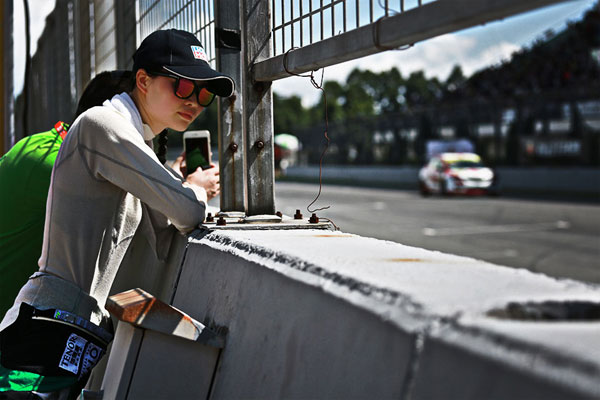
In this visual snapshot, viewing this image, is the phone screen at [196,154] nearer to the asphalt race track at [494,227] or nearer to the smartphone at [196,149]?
the smartphone at [196,149]

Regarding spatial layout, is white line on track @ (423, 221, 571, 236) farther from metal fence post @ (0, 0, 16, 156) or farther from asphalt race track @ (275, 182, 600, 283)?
metal fence post @ (0, 0, 16, 156)

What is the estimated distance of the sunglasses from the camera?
8.72 feet

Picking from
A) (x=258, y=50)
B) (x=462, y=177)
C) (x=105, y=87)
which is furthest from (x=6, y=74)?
(x=462, y=177)

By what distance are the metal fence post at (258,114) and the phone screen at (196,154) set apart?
0.32 metres

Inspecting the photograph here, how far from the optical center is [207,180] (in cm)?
305

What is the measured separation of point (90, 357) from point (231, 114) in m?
1.22

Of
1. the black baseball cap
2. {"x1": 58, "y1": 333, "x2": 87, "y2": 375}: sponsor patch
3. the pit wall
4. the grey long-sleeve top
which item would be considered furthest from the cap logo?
{"x1": 58, "y1": 333, "x2": 87, "y2": 375}: sponsor patch

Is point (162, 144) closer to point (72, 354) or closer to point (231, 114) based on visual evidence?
point (231, 114)

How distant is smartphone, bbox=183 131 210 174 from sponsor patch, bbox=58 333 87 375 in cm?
107

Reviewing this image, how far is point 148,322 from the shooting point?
1854 mm

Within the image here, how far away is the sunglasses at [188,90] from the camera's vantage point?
2.66m

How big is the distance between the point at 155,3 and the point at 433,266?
2746 millimetres

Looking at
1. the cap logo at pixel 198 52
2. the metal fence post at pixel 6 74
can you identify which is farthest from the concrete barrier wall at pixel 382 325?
the metal fence post at pixel 6 74

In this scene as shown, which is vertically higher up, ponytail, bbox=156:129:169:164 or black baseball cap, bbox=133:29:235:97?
black baseball cap, bbox=133:29:235:97
